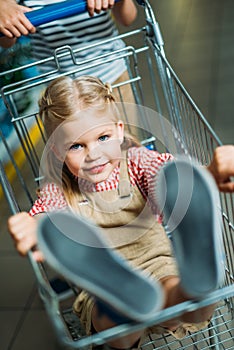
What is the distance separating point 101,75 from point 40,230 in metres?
0.74

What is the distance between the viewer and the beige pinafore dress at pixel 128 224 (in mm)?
1089

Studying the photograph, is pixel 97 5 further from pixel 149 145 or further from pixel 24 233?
pixel 24 233

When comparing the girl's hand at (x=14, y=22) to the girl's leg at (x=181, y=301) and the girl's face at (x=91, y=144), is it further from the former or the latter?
the girl's leg at (x=181, y=301)

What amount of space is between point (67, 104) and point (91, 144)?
0.32 ft

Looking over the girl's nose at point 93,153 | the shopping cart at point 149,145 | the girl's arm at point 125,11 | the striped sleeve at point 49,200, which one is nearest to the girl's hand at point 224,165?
the shopping cart at point 149,145

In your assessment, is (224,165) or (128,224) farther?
(128,224)

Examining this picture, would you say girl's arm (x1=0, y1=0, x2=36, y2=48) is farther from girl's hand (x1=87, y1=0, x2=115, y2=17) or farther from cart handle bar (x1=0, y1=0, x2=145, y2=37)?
girl's hand (x1=87, y1=0, x2=115, y2=17)

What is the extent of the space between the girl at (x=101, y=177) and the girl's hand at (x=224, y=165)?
262 mm

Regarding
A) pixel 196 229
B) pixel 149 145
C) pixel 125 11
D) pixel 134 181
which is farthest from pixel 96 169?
pixel 125 11

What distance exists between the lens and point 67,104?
102cm

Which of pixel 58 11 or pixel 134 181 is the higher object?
pixel 58 11

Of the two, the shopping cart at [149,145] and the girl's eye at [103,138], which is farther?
the girl's eye at [103,138]

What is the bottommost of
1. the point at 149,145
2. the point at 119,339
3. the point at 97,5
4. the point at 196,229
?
the point at 119,339

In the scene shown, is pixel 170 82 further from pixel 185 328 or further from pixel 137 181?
pixel 185 328
